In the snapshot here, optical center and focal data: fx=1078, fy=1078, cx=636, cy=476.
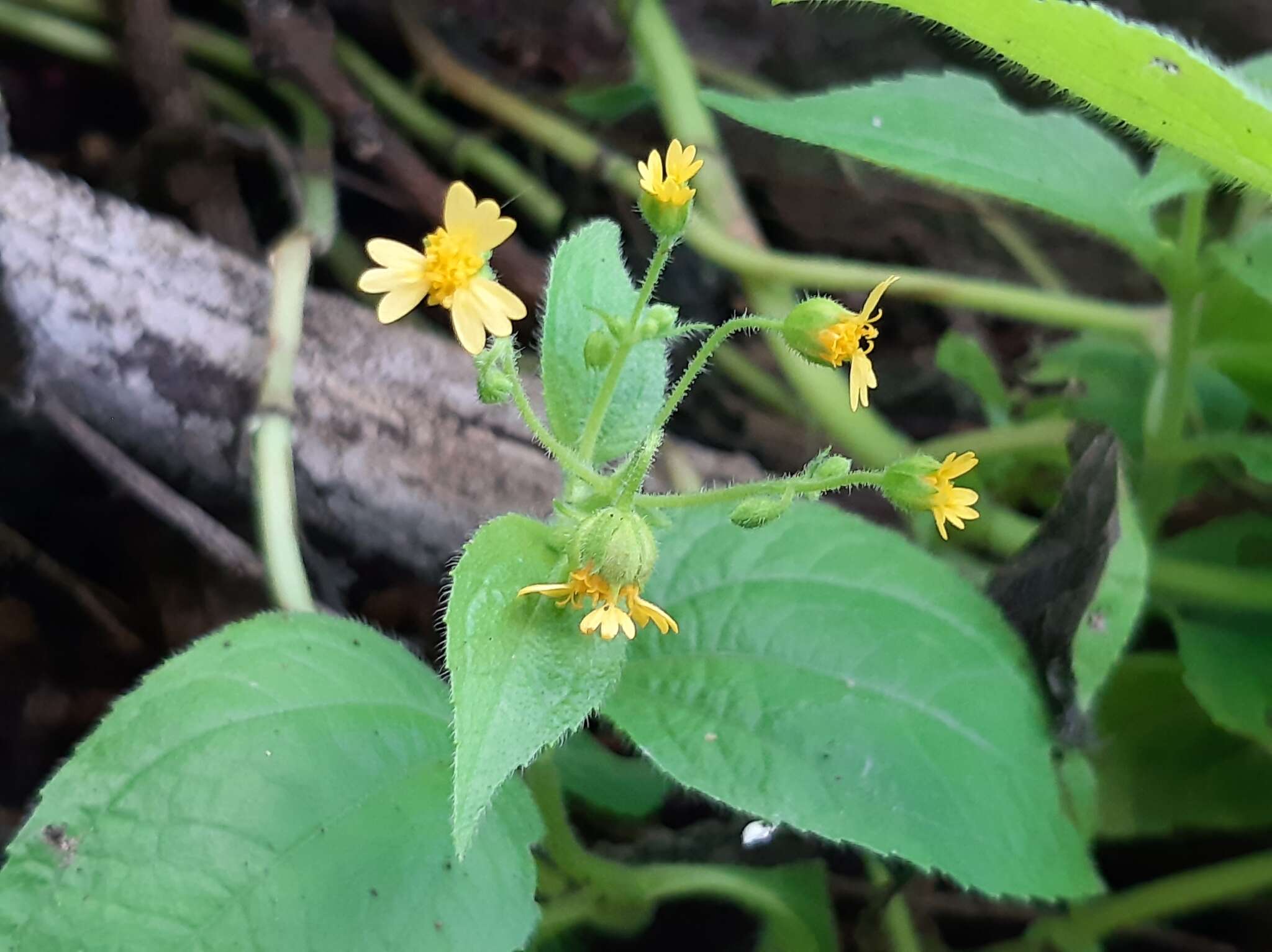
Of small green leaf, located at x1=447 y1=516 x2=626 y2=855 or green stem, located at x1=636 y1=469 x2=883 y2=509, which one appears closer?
small green leaf, located at x1=447 y1=516 x2=626 y2=855

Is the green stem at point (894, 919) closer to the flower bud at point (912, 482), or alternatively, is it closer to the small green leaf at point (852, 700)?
the small green leaf at point (852, 700)

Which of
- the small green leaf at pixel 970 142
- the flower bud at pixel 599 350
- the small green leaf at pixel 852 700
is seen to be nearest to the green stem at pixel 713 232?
the small green leaf at pixel 970 142

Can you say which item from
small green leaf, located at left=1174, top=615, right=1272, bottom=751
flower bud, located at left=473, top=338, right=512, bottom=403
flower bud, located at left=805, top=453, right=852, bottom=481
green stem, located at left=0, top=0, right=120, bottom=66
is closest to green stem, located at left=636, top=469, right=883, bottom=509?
flower bud, located at left=805, top=453, right=852, bottom=481

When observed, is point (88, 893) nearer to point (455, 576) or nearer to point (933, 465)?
point (455, 576)

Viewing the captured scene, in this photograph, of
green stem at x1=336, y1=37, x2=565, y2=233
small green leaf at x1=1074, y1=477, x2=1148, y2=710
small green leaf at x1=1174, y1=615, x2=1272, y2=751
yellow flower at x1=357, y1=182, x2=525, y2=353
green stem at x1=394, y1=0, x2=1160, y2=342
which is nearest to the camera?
yellow flower at x1=357, y1=182, x2=525, y2=353

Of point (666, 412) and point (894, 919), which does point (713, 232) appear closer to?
point (666, 412)

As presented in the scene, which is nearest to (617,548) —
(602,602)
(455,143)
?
(602,602)

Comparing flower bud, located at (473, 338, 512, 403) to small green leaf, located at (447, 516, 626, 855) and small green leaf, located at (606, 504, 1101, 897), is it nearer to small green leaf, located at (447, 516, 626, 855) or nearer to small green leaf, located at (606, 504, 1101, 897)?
small green leaf, located at (447, 516, 626, 855)

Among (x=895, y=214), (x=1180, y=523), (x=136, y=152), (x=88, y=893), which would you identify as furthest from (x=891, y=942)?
(x=136, y=152)
